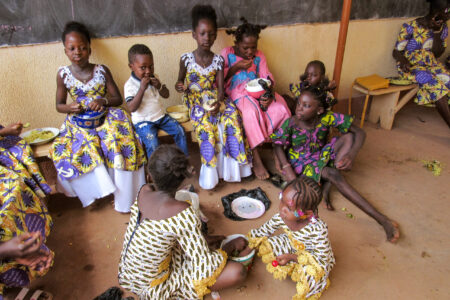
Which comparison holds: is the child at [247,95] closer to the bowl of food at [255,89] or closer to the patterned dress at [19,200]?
the bowl of food at [255,89]

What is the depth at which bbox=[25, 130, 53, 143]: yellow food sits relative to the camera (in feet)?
8.15

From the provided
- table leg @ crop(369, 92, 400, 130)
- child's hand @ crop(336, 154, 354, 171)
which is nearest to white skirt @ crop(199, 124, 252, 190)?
child's hand @ crop(336, 154, 354, 171)

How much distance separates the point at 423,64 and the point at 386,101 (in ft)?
2.19

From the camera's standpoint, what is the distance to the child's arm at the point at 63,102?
2.40 metres

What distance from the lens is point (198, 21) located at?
A: 274 cm

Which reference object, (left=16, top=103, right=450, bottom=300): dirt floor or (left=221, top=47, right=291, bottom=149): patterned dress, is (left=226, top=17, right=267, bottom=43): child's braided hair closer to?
(left=221, top=47, right=291, bottom=149): patterned dress

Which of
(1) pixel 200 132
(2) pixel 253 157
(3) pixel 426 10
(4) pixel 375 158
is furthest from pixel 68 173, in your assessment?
(3) pixel 426 10

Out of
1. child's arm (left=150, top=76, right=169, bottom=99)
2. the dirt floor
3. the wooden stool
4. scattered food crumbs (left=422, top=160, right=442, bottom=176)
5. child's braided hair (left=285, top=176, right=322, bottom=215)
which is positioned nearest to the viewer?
child's braided hair (left=285, top=176, right=322, bottom=215)

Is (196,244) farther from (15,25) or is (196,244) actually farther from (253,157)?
(15,25)

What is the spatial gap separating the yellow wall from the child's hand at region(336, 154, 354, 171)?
166 centimetres

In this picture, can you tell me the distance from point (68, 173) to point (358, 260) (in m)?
2.23

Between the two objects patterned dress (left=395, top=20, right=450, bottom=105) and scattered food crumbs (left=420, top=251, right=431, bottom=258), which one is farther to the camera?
patterned dress (left=395, top=20, right=450, bottom=105)

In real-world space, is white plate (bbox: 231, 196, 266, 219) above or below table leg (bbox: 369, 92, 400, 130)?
below

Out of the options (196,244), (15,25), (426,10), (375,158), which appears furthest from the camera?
(426,10)
